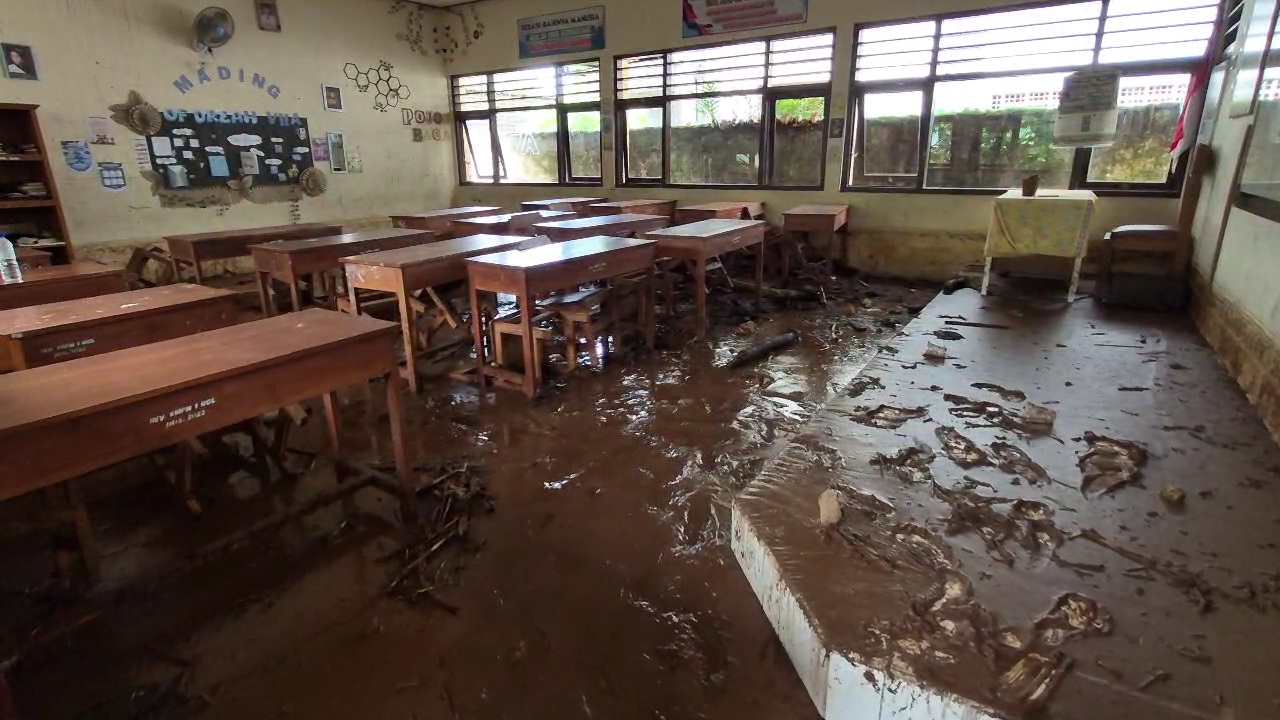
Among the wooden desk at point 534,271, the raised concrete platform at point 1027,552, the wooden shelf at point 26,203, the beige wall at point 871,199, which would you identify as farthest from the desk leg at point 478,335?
the beige wall at point 871,199

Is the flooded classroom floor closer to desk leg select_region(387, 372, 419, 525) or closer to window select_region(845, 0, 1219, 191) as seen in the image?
desk leg select_region(387, 372, 419, 525)

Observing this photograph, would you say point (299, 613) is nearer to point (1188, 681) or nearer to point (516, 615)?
point (516, 615)

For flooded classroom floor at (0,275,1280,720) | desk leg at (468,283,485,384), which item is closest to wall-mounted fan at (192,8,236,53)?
desk leg at (468,283,485,384)

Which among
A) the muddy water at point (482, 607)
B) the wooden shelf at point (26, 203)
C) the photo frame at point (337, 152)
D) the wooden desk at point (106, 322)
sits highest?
the photo frame at point (337, 152)

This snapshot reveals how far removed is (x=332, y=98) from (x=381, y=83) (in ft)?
2.74

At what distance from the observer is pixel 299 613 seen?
1927mm

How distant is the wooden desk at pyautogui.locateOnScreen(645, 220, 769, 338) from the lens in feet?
14.8

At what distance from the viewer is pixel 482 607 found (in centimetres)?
193

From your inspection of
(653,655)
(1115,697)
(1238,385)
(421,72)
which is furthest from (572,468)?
(421,72)

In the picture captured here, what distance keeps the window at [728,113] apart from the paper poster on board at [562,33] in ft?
1.72

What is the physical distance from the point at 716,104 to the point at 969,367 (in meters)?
5.40

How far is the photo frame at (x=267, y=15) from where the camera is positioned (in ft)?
23.5

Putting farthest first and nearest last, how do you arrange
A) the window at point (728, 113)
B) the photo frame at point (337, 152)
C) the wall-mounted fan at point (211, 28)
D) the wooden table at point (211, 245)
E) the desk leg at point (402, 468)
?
the photo frame at point (337, 152) → the window at point (728, 113) → the wall-mounted fan at point (211, 28) → the wooden table at point (211, 245) → the desk leg at point (402, 468)

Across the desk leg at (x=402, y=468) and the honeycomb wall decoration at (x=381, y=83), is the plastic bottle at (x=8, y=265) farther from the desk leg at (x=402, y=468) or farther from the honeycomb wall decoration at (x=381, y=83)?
the honeycomb wall decoration at (x=381, y=83)
